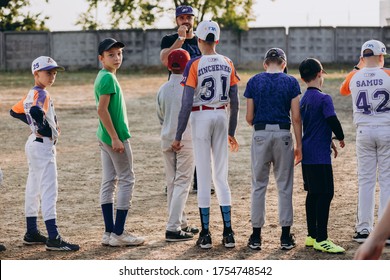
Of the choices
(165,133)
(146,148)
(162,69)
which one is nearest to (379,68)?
(165,133)

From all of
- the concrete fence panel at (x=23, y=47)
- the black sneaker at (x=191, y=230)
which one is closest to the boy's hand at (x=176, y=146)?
the black sneaker at (x=191, y=230)

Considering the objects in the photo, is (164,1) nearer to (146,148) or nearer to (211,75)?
(146,148)

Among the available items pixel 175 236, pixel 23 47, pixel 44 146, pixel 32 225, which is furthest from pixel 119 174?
pixel 23 47

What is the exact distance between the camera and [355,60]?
1355 inches

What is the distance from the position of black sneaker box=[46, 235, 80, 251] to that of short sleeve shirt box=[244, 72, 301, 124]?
1.91 m

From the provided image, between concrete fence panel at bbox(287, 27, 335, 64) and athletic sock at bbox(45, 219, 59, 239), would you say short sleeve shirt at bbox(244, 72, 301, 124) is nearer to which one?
athletic sock at bbox(45, 219, 59, 239)

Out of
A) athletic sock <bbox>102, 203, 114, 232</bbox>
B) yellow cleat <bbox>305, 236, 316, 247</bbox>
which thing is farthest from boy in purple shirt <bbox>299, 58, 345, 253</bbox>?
athletic sock <bbox>102, 203, 114, 232</bbox>

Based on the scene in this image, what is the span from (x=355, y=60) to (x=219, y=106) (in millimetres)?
27793

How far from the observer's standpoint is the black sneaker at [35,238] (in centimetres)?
773

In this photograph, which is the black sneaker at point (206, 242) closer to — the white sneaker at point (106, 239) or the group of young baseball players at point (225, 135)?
the group of young baseball players at point (225, 135)

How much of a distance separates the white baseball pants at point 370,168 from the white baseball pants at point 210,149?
48.2 inches

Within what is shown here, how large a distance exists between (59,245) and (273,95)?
2201 mm

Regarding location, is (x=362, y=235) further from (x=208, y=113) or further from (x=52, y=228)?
(x=52, y=228)

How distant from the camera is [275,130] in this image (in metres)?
7.23
